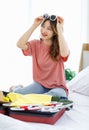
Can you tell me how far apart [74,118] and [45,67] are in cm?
57

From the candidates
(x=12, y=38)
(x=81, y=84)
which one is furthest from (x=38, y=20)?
(x=12, y=38)

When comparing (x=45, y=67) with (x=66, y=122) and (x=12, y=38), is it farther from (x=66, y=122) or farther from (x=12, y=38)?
(x=12, y=38)

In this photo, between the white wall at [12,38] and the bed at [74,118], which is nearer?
the bed at [74,118]

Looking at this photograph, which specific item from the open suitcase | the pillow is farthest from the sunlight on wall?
the open suitcase

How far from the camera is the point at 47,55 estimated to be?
1.85 m

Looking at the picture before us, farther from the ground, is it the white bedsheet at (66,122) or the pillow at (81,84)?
the white bedsheet at (66,122)

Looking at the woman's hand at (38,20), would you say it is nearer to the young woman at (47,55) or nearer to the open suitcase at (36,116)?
the young woman at (47,55)

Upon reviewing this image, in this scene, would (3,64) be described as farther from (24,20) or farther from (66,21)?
(66,21)

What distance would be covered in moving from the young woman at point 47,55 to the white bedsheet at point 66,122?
221 mm

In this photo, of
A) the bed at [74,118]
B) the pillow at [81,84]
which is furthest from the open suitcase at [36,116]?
the pillow at [81,84]

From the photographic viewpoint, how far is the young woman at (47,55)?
1.82 metres

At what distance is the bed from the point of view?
3.53ft

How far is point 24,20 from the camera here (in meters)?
2.60

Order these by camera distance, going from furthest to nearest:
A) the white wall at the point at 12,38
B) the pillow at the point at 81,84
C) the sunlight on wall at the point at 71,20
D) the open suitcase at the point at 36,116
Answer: the sunlight on wall at the point at 71,20 < the white wall at the point at 12,38 < the pillow at the point at 81,84 < the open suitcase at the point at 36,116
